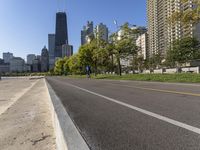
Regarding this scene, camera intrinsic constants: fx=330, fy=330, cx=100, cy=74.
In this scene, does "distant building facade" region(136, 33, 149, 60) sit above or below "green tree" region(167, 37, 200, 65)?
above

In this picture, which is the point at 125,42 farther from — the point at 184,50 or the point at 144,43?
the point at 144,43

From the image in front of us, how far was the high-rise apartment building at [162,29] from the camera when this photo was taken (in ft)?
189

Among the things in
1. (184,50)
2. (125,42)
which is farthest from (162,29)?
(125,42)

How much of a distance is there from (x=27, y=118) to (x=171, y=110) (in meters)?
5.26

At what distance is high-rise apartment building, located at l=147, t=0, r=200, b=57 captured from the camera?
57.5 m

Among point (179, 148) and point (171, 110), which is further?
point (171, 110)

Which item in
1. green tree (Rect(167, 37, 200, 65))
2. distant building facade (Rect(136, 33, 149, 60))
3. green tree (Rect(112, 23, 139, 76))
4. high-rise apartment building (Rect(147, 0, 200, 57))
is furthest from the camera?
distant building facade (Rect(136, 33, 149, 60))

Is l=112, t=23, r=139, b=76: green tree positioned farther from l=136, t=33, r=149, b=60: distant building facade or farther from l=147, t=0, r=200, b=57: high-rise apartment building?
l=136, t=33, r=149, b=60: distant building facade

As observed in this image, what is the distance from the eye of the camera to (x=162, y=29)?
111 metres

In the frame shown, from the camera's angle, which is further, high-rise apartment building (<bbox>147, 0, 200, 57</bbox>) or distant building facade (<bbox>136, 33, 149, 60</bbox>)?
distant building facade (<bbox>136, 33, 149, 60</bbox>)

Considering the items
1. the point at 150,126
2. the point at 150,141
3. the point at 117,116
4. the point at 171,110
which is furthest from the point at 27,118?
the point at 150,141

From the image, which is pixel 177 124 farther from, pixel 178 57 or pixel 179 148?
pixel 178 57

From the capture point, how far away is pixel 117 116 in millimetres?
8633

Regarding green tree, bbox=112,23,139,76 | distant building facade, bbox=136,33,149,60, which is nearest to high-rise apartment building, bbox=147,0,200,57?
distant building facade, bbox=136,33,149,60
